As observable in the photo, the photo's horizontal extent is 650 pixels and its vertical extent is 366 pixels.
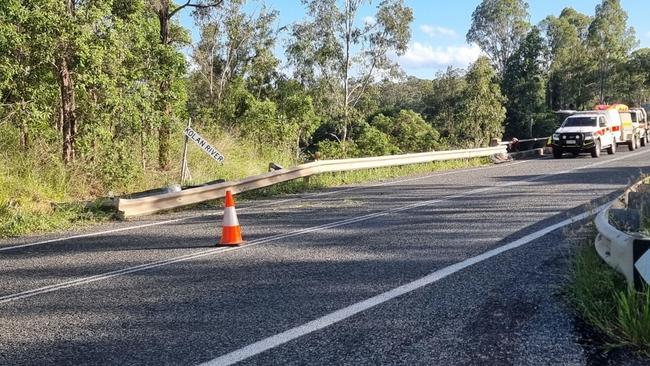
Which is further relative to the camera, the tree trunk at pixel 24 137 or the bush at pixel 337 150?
the bush at pixel 337 150

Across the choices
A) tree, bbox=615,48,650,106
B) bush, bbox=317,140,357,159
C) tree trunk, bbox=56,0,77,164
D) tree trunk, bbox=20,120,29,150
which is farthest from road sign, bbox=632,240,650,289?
tree, bbox=615,48,650,106

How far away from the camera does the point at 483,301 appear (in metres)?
4.75

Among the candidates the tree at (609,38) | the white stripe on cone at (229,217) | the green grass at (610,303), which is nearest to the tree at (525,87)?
the tree at (609,38)

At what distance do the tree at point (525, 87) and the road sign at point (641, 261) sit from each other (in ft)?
180

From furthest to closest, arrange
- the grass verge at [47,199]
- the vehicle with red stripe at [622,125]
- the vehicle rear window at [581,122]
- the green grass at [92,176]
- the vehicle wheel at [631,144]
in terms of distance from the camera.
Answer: the vehicle wheel at [631,144] → the vehicle with red stripe at [622,125] → the vehicle rear window at [581,122] → the green grass at [92,176] → the grass verge at [47,199]

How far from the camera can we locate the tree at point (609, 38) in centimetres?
6869

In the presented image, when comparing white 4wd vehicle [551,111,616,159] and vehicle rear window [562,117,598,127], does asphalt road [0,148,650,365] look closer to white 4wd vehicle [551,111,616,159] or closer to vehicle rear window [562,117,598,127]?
white 4wd vehicle [551,111,616,159]

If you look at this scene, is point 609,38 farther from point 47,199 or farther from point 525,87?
point 47,199

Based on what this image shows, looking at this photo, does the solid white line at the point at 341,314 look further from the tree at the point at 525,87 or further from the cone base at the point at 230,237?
the tree at the point at 525,87

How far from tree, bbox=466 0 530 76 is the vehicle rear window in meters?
38.2

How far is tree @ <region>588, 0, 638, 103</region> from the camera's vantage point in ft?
225

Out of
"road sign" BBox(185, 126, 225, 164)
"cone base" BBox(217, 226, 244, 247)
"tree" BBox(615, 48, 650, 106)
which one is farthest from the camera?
"tree" BBox(615, 48, 650, 106)

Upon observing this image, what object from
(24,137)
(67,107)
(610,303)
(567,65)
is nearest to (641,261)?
(610,303)

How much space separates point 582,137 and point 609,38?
5168 cm
